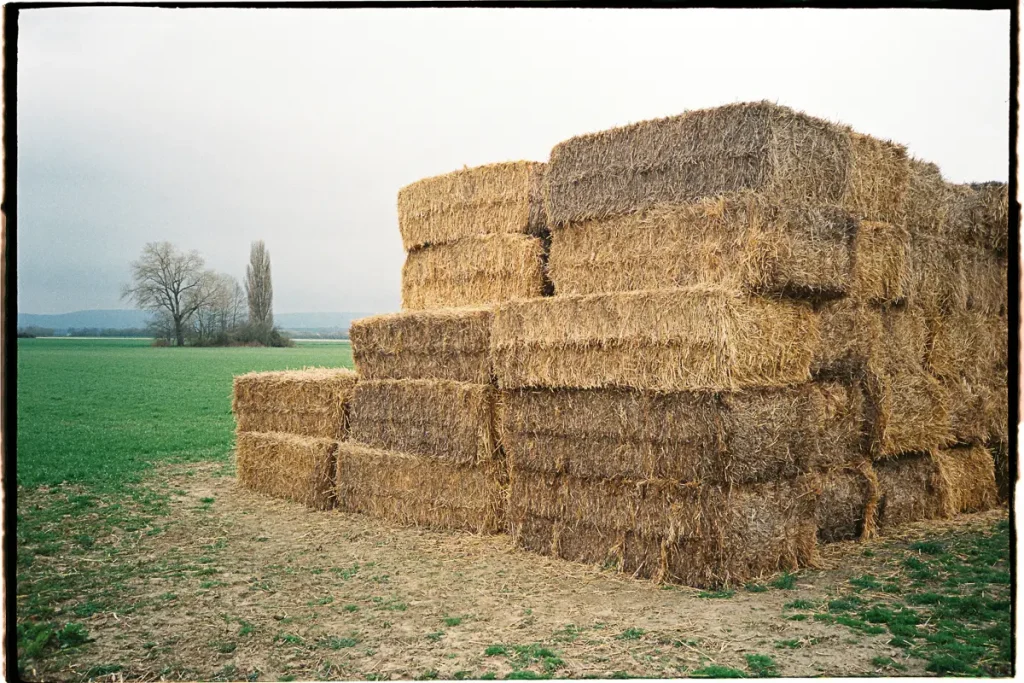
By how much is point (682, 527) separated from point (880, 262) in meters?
3.25

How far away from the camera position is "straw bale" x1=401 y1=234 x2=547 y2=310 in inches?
A: 365

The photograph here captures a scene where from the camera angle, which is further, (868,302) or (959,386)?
(959,386)

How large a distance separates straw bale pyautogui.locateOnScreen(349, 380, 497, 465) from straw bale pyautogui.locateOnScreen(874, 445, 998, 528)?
380 centimetres

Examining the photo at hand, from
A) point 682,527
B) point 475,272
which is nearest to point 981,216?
point 682,527

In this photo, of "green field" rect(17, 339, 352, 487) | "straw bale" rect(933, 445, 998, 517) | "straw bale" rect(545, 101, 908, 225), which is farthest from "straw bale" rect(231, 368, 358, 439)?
"straw bale" rect(933, 445, 998, 517)

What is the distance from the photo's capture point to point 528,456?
7207mm

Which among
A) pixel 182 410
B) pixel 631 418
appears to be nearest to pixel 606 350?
pixel 631 418

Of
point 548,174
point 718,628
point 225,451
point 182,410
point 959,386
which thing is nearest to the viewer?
point 718,628

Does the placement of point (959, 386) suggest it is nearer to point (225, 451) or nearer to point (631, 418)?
point (631, 418)

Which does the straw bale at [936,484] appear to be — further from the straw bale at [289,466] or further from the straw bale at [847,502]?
the straw bale at [289,466]

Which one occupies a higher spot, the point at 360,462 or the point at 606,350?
the point at 606,350

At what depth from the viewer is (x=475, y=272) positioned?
9727 mm

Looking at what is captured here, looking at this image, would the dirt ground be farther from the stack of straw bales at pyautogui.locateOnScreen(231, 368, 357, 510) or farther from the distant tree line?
the distant tree line

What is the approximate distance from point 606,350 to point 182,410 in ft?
47.1
